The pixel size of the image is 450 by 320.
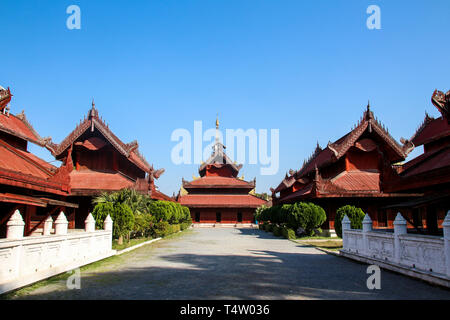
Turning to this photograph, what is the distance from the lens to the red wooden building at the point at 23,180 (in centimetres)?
1142

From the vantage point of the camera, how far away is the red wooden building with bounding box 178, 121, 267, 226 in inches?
1753

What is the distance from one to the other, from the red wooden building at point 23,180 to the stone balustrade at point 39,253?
6.81 ft

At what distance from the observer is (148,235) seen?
21938 millimetres

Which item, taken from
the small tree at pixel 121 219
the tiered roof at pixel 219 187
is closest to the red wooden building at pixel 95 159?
the small tree at pixel 121 219

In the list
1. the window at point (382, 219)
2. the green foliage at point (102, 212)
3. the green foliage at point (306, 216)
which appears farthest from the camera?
the window at point (382, 219)

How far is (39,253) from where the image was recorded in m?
7.76

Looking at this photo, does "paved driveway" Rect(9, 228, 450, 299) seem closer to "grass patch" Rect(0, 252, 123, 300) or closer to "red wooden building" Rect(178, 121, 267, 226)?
"grass patch" Rect(0, 252, 123, 300)

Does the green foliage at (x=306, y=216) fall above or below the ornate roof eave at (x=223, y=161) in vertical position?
below

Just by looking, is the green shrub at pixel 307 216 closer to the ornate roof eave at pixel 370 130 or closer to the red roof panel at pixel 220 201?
the ornate roof eave at pixel 370 130

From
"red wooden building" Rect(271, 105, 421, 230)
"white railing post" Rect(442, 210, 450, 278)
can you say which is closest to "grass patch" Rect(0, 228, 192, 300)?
"white railing post" Rect(442, 210, 450, 278)

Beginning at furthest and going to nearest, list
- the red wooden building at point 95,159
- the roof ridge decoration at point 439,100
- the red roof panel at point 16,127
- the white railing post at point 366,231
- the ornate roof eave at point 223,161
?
the ornate roof eave at point 223,161 → the red wooden building at point 95,159 → the red roof panel at point 16,127 → the white railing post at point 366,231 → the roof ridge decoration at point 439,100

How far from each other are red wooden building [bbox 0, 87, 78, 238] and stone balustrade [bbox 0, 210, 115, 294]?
208 centimetres

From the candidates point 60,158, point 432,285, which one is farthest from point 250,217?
point 432,285

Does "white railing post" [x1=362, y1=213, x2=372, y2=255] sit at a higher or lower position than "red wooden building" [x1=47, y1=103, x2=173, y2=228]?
lower
